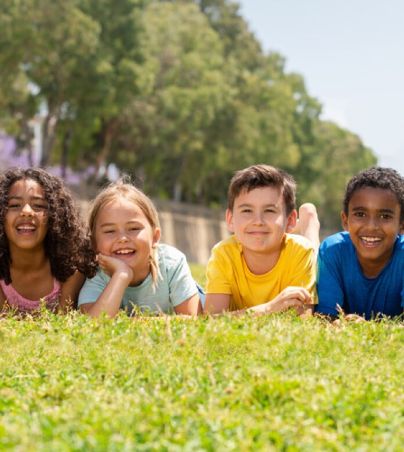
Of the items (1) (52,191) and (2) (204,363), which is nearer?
(2) (204,363)

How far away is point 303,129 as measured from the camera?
69312 millimetres

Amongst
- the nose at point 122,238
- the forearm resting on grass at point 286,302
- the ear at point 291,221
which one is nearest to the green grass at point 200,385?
the forearm resting on grass at point 286,302

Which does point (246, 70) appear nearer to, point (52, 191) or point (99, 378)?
point (52, 191)

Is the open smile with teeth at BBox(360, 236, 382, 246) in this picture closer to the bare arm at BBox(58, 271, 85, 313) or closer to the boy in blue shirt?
the boy in blue shirt

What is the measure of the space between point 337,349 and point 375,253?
2448 millimetres

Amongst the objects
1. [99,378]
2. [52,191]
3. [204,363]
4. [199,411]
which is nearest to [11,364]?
[99,378]

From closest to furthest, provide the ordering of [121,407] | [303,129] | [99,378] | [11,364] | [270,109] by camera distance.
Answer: [121,407], [99,378], [11,364], [270,109], [303,129]

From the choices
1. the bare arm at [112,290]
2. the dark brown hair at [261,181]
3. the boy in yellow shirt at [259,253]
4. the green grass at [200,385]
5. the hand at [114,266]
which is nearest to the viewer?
the green grass at [200,385]

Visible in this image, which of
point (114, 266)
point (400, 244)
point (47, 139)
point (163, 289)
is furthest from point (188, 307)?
point (47, 139)

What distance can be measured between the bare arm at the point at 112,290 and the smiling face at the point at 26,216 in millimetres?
604

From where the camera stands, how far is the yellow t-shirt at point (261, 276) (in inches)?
290

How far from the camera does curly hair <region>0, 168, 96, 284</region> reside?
743cm

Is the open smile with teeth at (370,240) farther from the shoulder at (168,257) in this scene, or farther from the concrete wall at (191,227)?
the concrete wall at (191,227)

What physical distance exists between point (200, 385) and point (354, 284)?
136 inches
